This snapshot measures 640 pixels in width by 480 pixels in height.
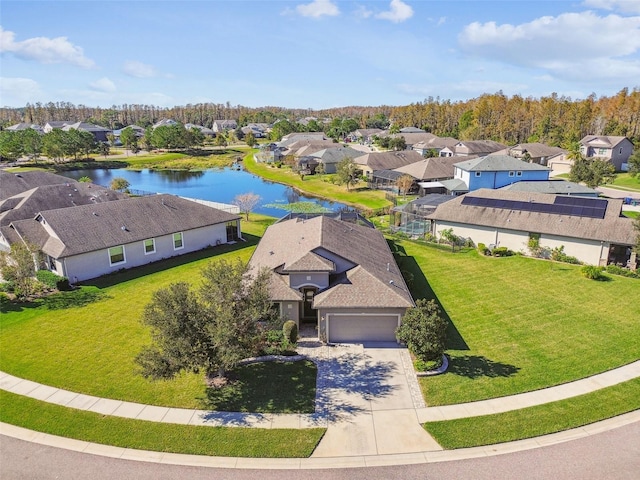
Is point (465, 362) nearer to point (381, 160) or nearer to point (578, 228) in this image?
point (578, 228)

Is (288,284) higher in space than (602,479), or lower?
higher

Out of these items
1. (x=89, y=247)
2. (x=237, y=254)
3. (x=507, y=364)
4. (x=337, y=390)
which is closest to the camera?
(x=337, y=390)

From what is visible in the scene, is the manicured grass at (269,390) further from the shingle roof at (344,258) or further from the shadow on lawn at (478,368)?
the shadow on lawn at (478,368)

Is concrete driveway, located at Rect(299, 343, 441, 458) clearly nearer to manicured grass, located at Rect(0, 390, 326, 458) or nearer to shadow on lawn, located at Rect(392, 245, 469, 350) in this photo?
manicured grass, located at Rect(0, 390, 326, 458)

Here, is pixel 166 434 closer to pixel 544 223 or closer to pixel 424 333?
pixel 424 333

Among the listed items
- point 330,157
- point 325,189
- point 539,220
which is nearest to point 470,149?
point 330,157

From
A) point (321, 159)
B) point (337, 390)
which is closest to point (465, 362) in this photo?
point (337, 390)

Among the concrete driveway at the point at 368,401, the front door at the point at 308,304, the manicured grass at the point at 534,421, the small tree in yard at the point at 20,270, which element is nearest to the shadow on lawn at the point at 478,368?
the concrete driveway at the point at 368,401
